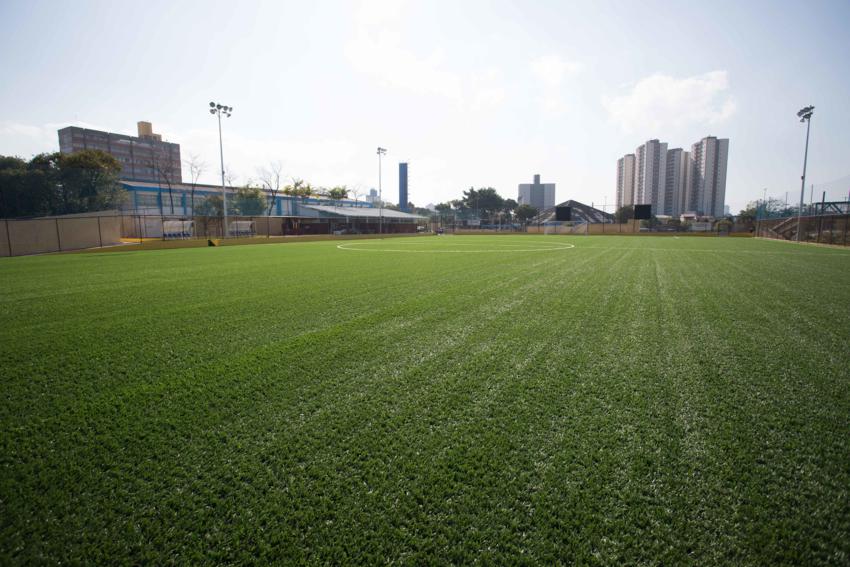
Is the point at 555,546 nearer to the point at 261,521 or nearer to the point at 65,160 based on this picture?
the point at 261,521

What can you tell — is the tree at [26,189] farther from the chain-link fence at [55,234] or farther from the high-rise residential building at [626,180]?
the high-rise residential building at [626,180]

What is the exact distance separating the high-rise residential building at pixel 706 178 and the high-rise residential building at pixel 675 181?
1.10 meters

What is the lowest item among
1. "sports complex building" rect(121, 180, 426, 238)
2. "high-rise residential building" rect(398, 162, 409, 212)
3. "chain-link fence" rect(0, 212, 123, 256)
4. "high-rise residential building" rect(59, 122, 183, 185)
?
"chain-link fence" rect(0, 212, 123, 256)

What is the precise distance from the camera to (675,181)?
10631 centimetres

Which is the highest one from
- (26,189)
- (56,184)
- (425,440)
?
(56,184)

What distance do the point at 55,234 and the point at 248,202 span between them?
138 feet

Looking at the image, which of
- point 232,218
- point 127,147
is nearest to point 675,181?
point 232,218

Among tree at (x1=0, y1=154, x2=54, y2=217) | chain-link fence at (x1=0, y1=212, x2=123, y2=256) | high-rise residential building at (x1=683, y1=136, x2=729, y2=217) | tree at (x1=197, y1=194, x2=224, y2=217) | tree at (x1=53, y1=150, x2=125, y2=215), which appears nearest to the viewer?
chain-link fence at (x1=0, y1=212, x2=123, y2=256)

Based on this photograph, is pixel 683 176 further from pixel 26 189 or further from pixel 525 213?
pixel 26 189

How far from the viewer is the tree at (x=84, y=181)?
42.6 m

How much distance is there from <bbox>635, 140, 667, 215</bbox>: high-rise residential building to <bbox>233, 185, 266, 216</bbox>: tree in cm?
8918

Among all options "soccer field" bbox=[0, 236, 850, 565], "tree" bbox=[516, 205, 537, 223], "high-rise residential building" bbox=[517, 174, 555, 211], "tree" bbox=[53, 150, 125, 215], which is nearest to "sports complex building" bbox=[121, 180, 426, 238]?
"tree" bbox=[53, 150, 125, 215]

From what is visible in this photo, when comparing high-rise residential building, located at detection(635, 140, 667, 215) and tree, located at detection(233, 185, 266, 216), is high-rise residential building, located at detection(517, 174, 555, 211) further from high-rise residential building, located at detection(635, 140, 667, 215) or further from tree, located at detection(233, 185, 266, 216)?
tree, located at detection(233, 185, 266, 216)

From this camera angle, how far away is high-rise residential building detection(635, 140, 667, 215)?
10469cm
